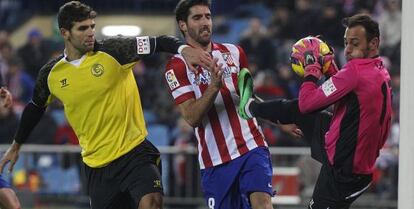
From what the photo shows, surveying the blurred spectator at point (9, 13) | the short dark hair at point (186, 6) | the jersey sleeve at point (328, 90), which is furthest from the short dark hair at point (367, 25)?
the blurred spectator at point (9, 13)

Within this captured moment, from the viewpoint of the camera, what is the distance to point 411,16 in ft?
23.5

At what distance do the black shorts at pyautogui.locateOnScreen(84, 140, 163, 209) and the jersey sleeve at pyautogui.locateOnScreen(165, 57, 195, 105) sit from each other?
0.56 meters

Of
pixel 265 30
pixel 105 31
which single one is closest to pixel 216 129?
pixel 265 30

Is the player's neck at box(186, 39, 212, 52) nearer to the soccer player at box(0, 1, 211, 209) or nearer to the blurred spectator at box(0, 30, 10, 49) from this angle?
the soccer player at box(0, 1, 211, 209)

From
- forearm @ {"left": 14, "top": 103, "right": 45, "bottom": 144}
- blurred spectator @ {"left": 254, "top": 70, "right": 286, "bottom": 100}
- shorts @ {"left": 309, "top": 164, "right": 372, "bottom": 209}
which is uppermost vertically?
forearm @ {"left": 14, "top": 103, "right": 45, "bottom": 144}

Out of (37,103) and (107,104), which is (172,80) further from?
(37,103)

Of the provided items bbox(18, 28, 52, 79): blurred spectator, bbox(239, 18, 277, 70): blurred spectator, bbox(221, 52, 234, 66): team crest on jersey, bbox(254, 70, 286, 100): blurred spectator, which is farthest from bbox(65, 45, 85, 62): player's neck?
bbox(18, 28, 52, 79): blurred spectator

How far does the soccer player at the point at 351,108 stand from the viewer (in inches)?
310

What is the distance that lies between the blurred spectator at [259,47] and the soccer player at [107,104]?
8932 mm

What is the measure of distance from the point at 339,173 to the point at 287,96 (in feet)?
28.2

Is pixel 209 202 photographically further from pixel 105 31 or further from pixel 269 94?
pixel 105 31

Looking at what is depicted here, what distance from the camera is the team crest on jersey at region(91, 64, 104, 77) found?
8.70 meters

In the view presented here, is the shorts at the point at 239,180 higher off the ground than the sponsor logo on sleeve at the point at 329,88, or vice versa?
the sponsor logo on sleeve at the point at 329,88

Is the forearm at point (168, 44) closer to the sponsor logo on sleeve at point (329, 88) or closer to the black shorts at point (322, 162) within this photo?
the black shorts at point (322, 162)
